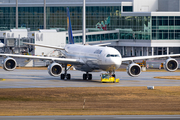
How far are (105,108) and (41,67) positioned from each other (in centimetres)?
5863

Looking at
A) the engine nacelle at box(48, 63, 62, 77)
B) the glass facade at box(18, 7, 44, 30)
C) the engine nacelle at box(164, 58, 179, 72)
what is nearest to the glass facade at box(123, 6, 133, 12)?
the glass facade at box(18, 7, 44, 30)

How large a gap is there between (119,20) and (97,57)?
8266cm

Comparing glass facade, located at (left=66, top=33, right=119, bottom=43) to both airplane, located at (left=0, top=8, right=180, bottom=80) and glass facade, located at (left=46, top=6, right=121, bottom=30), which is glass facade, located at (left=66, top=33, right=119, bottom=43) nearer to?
glass facade, located at (left=46, top=6, right=121, bottom=30)

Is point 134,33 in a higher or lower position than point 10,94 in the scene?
higher

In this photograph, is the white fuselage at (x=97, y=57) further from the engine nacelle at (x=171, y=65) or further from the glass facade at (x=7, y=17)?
the glass facade at (x=7, y=17)

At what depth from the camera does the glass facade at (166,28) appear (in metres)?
110

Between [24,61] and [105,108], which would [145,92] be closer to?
[105,108]

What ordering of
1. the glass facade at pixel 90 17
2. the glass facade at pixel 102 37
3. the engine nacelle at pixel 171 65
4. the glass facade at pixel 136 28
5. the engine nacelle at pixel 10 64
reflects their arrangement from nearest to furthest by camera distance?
the engine nacelle at pixel 10 64 < the engine nacelle at pixel 171 65 < the glass facade at pixel 136 28 < the glass facade at pixel 102 37 < the glass facade at pixel 90 17

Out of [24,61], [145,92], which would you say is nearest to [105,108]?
[145,92]

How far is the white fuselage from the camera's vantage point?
53.6 m

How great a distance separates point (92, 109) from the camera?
110 ft

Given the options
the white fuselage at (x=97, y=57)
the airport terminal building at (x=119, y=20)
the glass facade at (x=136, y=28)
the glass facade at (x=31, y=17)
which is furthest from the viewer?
the glass facade at (x=31, y=17)

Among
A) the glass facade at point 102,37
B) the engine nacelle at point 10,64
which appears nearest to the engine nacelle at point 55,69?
the engine nacelle at point 10,64

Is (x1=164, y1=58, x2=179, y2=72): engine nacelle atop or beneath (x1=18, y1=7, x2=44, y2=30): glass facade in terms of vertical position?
beneath
